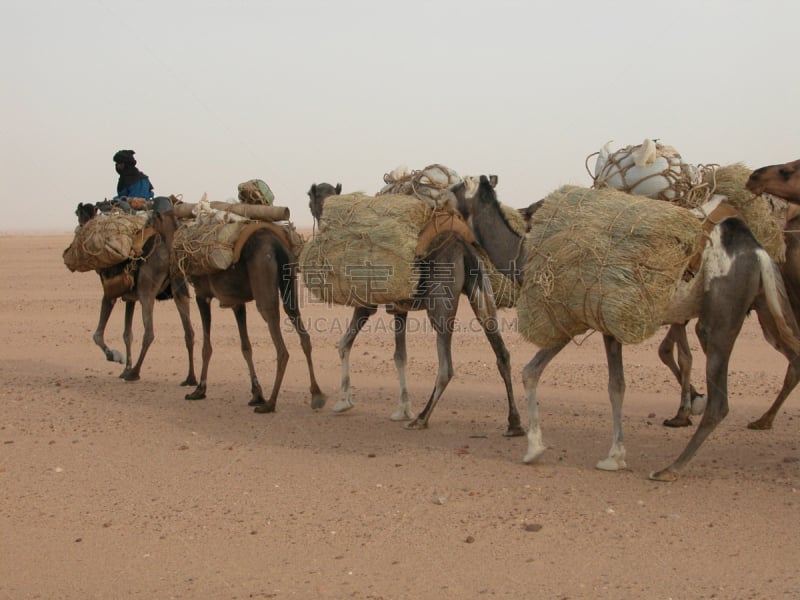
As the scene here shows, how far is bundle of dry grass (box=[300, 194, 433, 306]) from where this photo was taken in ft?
29.8

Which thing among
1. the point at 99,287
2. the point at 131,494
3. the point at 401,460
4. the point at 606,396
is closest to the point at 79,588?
the point at 131,494

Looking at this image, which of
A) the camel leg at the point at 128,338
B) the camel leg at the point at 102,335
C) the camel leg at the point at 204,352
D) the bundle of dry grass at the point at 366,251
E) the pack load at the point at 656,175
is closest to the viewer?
the pack load at the point at 656,175

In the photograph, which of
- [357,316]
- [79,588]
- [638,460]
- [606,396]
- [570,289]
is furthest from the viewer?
[606,396]

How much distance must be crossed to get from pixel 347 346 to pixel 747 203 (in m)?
4.63

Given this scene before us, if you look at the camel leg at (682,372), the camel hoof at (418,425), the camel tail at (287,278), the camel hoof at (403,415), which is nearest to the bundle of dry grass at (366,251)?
the camel tail at (287,278)

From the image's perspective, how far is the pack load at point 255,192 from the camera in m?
11.0

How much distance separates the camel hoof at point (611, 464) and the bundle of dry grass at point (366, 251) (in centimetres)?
264

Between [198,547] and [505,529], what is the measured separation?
2.16 meters

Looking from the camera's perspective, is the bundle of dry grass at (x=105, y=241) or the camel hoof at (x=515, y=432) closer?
the camel hoof at (x=515, y=432)

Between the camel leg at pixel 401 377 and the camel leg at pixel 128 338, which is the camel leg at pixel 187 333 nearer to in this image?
the camel leg at pixel 128 338

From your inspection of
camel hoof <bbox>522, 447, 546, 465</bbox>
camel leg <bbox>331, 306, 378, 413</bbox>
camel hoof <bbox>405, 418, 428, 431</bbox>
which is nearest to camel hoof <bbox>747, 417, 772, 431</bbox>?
camel hoof <bbox>522, 447, 546, 465</bbox>

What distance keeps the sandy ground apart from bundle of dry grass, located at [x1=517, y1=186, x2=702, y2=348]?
1.36 m

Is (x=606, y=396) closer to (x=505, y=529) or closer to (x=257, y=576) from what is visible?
(x=505, y=529)

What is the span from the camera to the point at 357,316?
1034 cm
